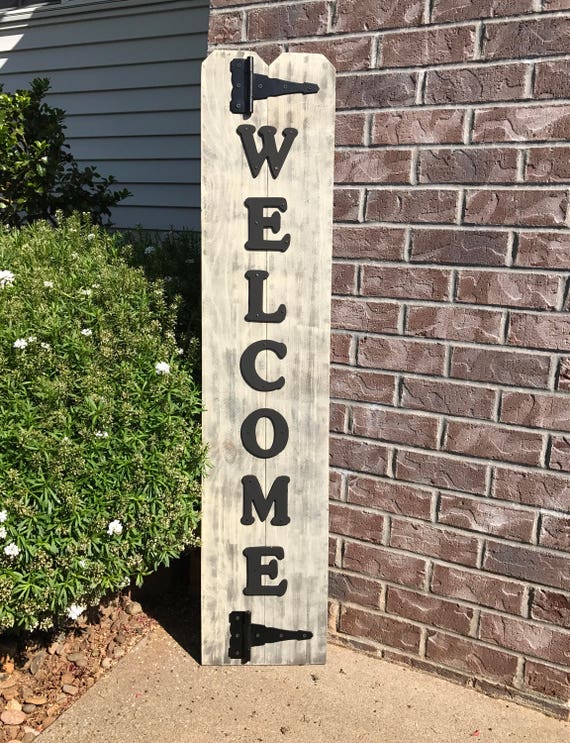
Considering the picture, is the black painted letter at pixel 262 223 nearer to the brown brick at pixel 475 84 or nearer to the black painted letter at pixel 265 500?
the brown brick at pixel 475 84

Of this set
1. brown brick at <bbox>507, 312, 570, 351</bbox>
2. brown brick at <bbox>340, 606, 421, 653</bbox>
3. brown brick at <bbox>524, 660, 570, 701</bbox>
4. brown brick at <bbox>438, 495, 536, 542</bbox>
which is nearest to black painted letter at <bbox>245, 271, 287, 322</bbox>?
brown brick at <bbox>507, 312, 570, 351</bbox>

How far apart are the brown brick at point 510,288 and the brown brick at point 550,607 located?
3.31 feet

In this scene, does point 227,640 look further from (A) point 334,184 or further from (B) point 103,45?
(B) point 103,45

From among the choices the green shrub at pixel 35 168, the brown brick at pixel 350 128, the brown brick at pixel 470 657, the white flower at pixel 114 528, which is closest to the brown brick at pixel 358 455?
the brown brick at pixel 470 657

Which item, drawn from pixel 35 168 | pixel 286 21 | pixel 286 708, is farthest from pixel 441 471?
pixel 35 168

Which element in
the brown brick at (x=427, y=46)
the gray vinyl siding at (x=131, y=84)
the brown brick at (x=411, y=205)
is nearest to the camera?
the brown brick at (x=427, y=46)

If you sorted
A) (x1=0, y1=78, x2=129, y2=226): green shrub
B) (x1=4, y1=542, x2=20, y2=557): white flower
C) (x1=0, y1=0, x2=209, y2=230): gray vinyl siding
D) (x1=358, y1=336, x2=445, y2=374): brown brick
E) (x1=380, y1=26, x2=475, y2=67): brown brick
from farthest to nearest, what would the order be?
(x1=0, y1=0, x2=209, y2=230): gray vinyl siding
(x1=0, y1=78, x2=129, y2=226): green shrub
(x1=358, y1=336, x2=445, y2=374): brown brick
(x1=380, y1=26, x2=475, y2=67): brown brick
(x1=4, y1=542, x2=20, y2=557): white flower

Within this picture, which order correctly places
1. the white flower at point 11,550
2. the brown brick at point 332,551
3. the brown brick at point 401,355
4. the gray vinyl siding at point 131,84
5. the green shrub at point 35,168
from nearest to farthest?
1. the white flower at point 11,550
2. the brown brick at point 401,355
3. the brown brick at point 332,551
4. the green shrub at point 35,168
5. the gray vinyl siding at point 131,84

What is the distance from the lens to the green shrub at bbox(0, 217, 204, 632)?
79.2 inches

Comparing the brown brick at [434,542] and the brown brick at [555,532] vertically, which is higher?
the brown brick at [555,532]

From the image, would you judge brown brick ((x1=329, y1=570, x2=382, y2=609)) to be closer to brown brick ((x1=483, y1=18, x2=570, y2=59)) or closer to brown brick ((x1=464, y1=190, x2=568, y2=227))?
brown brick ((x1=464, y1=190, x2=568, y2=227))

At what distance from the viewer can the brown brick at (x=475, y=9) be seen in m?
2.05

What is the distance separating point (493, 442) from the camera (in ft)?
7.55

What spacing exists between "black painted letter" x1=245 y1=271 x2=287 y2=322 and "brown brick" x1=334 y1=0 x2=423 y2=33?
36.7 inches
